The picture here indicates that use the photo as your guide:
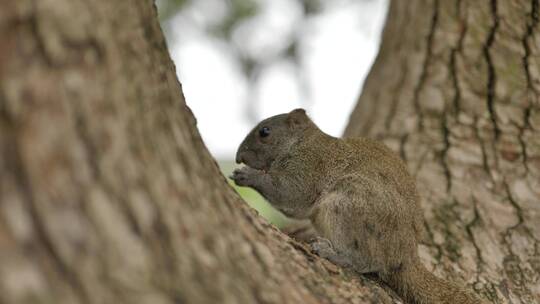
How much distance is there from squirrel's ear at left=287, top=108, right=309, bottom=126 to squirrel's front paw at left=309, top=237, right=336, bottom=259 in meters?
1.65

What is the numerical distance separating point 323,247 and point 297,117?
1846 mm

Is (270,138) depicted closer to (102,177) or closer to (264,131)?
(264,131)

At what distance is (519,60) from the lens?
6.21 metres

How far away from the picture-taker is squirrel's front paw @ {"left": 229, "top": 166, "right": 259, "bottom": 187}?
5.41m

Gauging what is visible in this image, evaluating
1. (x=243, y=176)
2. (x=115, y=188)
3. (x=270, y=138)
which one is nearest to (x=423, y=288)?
(x=243, y=176)

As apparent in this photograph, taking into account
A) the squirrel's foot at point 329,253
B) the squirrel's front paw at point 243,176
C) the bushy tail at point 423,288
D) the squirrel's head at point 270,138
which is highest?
the squirrel's head at point 270,138

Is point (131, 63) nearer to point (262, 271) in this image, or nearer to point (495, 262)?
point (262, 271)

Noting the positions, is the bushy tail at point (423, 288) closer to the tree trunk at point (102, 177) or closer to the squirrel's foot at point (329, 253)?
the squirrel's foot at point (329, 253)

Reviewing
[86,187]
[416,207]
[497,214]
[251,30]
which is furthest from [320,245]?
[251,30]

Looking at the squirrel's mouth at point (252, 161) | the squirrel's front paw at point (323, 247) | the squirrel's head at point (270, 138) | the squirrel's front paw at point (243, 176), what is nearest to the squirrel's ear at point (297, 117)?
the squirrel's head at point (270, 138)

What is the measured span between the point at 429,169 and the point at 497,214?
73 centimetres

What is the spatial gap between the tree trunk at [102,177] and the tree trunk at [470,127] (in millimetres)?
2440

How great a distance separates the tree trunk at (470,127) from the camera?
5062mm

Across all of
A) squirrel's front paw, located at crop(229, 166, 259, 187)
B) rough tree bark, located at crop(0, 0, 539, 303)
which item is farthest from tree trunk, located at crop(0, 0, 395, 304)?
squirrel's front paw, located at crop(229, 166, 259, 187)
